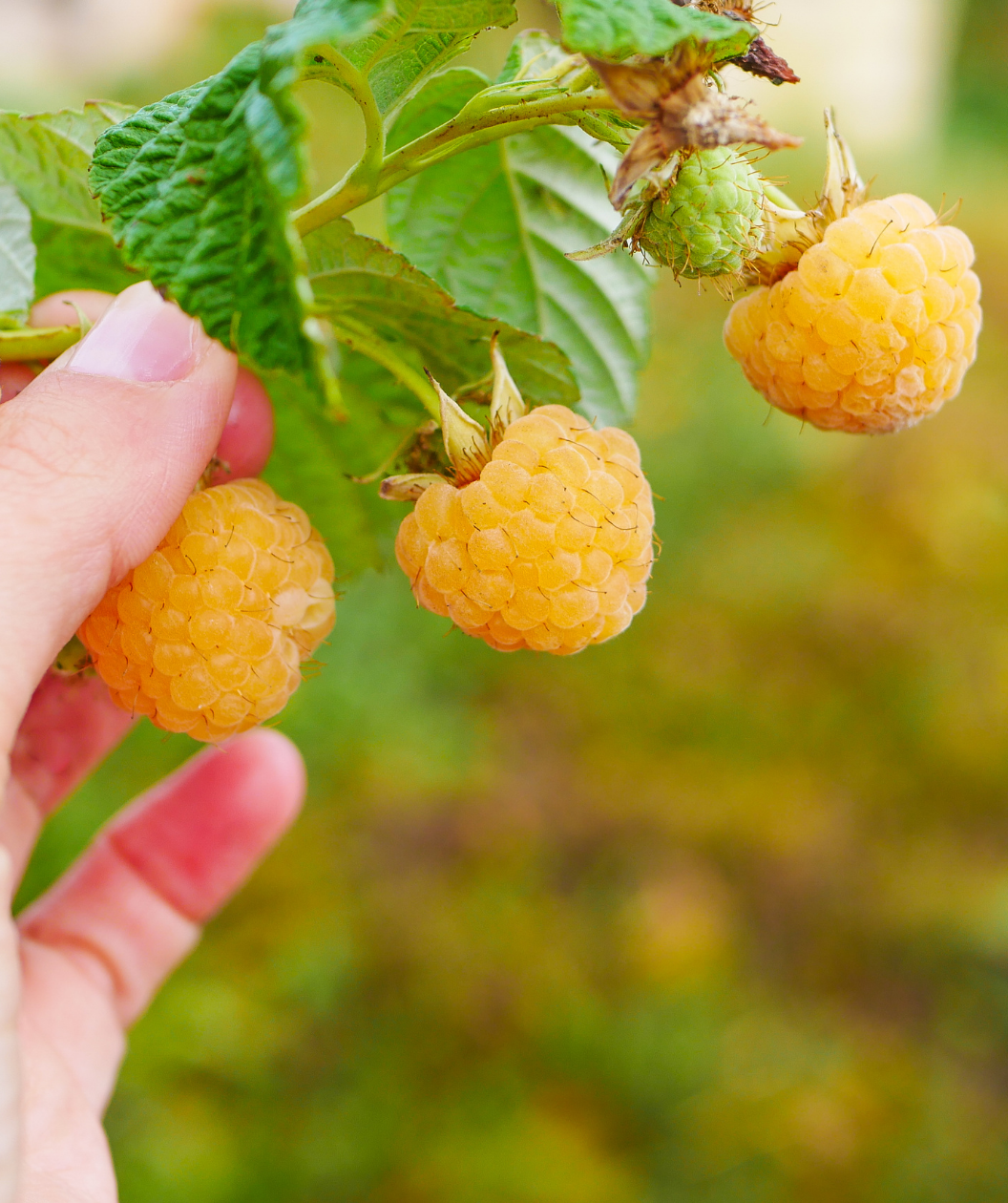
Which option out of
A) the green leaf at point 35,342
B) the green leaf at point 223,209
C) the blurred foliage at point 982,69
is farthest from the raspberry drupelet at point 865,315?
the blurred foliage at point 982,69

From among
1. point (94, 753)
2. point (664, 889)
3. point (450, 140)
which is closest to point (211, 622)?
point (450, 140)

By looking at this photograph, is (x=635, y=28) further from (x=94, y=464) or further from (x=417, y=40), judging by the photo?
(x=94, y=464)

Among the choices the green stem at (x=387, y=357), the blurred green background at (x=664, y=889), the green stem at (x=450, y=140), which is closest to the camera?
the green stem at (x=450, y=140)

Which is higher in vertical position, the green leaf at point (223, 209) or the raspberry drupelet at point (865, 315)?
the green leaf at point (223, 209)

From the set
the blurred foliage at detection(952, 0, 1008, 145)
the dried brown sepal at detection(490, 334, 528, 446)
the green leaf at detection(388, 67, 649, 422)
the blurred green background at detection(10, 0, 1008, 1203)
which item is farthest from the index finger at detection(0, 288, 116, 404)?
the blurred foliage at detection(952, 0, 1008, 145)

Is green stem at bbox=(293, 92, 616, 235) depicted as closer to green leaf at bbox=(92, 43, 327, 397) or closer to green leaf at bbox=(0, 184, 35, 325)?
green leaf at bbox=(92, 43, 327, 397)

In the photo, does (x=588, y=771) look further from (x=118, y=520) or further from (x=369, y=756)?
(x=118, y=520)

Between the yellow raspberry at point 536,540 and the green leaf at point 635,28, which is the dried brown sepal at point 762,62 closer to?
the green leaf at point 635,28
